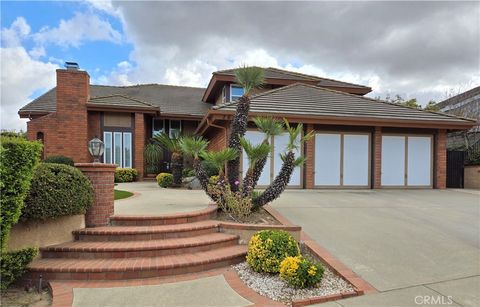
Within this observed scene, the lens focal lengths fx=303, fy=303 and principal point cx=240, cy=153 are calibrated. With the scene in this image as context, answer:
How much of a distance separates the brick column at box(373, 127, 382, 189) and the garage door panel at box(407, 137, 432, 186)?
140cm

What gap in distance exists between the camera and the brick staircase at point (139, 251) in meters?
4.27

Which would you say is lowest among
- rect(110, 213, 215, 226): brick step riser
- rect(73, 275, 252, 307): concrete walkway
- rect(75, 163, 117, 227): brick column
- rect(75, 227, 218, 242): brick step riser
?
rect(73, 275, 252, 307): concrete walkway

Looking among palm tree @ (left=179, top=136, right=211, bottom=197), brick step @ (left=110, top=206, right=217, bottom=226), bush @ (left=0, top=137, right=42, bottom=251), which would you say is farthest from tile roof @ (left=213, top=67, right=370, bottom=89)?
bush @ (left=0, top=137, right=42, bottom=251)

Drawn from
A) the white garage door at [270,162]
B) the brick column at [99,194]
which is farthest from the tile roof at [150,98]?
the brick column at [99,194]

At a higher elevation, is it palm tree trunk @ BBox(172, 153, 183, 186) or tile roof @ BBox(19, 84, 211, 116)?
tile roof @ BBox(19, 84, 211, 116)

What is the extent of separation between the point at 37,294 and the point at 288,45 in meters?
12.7

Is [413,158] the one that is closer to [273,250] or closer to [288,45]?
[288,45]

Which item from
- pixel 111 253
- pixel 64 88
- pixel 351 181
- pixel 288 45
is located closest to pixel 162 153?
pixel 64 88

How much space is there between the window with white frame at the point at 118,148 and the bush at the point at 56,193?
1168cm

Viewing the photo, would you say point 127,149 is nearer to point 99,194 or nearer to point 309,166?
point 309,166

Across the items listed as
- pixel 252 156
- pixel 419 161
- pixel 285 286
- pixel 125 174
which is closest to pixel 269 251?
pixel 285 286

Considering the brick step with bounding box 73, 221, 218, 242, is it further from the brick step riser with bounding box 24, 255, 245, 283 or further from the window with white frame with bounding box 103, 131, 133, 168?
the window with white frame with bounding box 103, 131, 133, 168

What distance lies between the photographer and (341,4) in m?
9.38

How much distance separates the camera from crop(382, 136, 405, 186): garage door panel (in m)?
12.8
